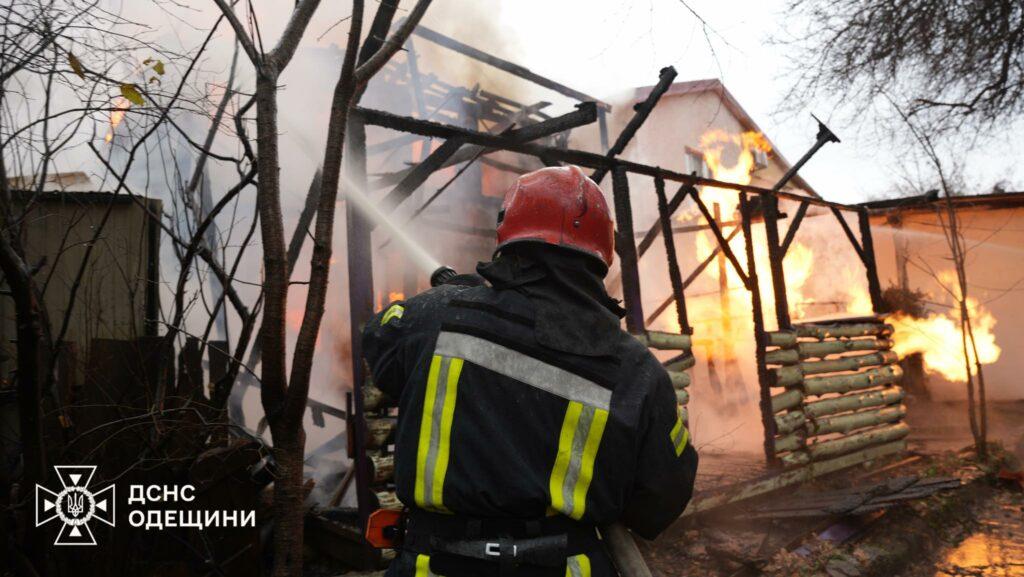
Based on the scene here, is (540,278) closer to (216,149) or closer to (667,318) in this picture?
(216,149)

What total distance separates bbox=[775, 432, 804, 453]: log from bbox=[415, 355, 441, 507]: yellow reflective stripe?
6.26 metres

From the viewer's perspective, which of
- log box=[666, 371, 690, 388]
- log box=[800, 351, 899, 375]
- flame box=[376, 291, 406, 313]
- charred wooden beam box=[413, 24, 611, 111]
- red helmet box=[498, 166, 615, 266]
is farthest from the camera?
flame box=[376, 291, 406, 313]

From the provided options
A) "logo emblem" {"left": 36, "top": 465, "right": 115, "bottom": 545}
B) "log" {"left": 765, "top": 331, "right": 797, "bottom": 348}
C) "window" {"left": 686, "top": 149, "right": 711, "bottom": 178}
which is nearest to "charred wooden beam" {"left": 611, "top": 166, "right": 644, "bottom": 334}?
"log" {"left": 765, "top": 331, "right": 797, "bottom": 348}

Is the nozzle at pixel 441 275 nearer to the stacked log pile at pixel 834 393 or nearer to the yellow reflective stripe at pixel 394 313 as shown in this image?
the yellow reflective stripe at pixel 394 313

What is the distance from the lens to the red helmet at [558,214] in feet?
7.08

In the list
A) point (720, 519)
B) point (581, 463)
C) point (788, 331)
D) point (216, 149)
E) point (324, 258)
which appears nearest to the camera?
point (581, 463)

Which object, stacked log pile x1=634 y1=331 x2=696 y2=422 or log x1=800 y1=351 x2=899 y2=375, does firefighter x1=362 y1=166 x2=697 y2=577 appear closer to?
stacked log pile x1=634 y1=331 x2=696 y2=422

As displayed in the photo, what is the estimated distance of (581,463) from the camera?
1.91m

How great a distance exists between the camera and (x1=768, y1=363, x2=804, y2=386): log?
728 cm

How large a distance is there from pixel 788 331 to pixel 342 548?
5.99m

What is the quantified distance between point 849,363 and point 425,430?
845 cm

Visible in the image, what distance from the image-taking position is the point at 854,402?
27.5 feet

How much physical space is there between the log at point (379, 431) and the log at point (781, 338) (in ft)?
16.6

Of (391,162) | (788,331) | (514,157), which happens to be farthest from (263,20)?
(788,331)
